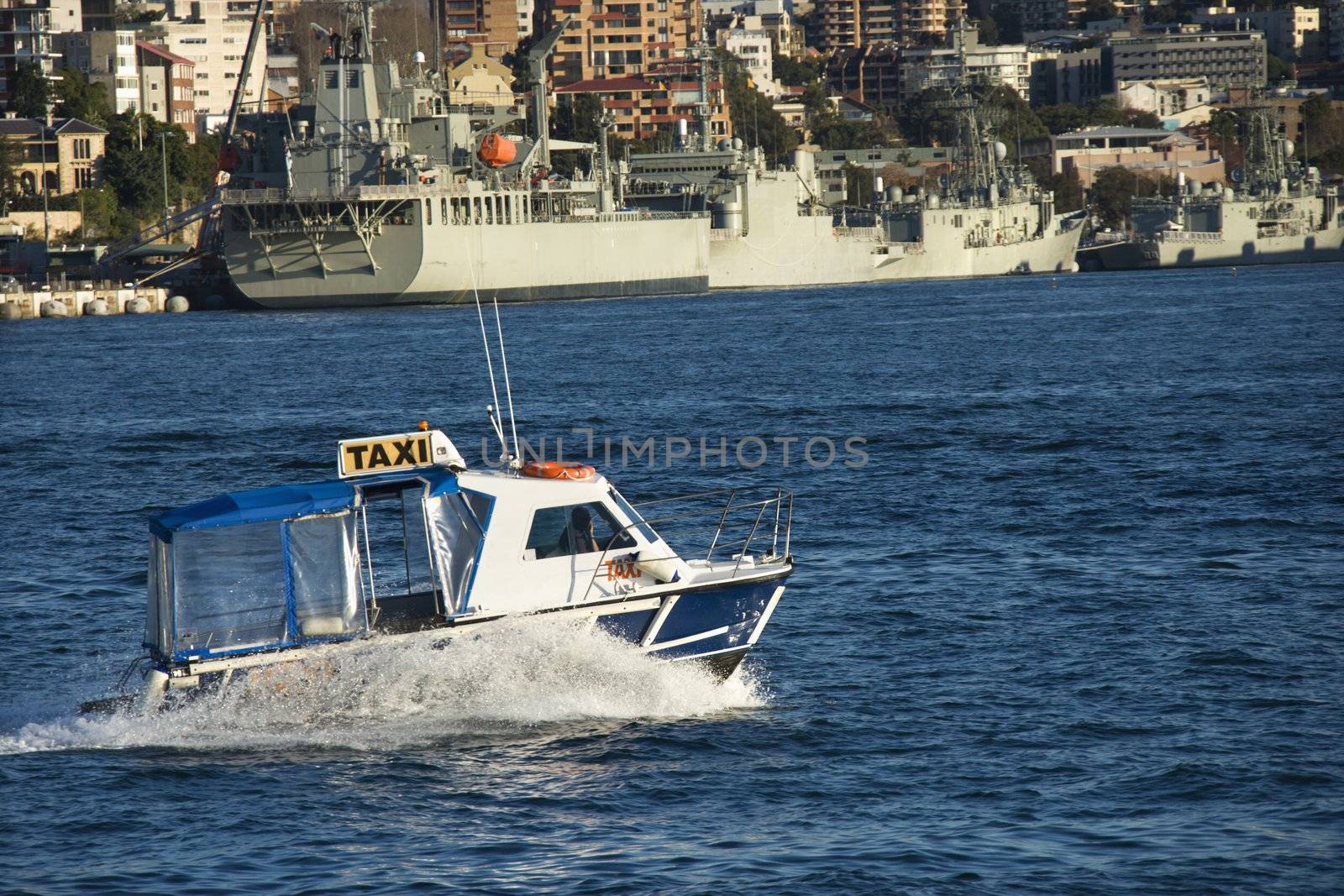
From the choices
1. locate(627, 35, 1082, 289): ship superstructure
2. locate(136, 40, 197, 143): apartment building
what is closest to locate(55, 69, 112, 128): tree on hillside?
locate(136, 40, 197, 143): apartment building

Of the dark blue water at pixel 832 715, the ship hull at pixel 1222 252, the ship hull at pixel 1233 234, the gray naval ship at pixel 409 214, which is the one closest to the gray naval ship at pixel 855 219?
the ship hull at pixel 1222 252

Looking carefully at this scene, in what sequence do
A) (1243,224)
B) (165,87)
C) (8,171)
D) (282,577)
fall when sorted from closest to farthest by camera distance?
1. (282,577)
2. (8,171)
3. (1243,224)
4. (165,87)

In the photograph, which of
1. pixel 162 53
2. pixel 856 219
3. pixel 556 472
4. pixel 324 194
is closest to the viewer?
pixel 556 472

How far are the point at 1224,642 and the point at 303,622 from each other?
37.3 ft

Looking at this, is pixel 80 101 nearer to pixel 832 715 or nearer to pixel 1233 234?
pixel 1233 234

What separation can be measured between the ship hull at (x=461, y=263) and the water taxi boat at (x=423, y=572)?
260 ft

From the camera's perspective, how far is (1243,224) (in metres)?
152

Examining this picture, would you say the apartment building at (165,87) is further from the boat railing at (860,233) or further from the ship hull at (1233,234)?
the ship hull at (1233,234)

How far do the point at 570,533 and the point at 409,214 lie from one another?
87.3m

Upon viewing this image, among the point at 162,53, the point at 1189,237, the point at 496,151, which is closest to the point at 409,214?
the point at 496,151

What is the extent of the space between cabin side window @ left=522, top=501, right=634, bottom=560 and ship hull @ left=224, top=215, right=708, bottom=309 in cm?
7939

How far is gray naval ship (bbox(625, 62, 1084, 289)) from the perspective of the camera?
129 m

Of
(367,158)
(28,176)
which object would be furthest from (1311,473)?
(28,176)

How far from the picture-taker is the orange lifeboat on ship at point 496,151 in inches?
4250
